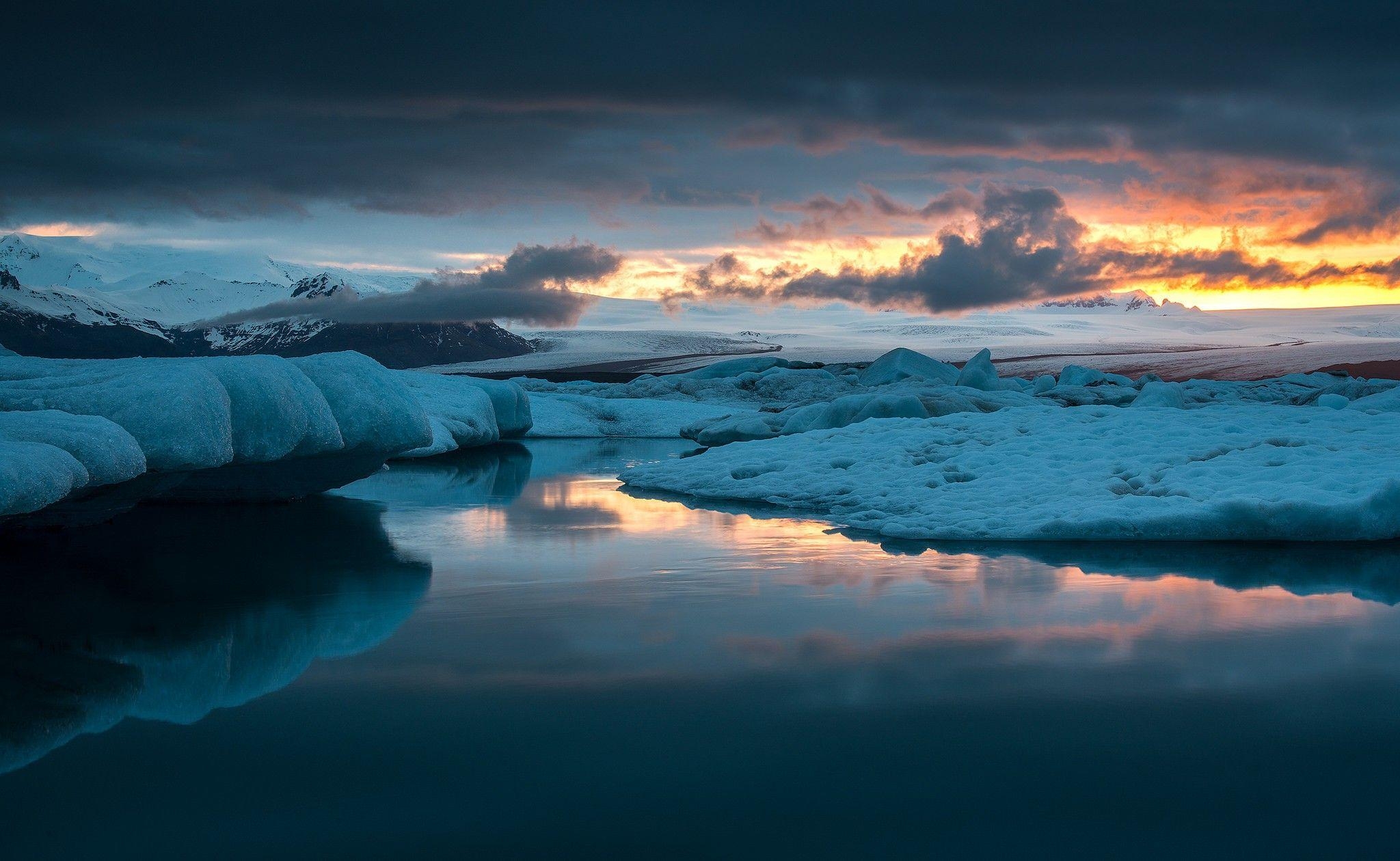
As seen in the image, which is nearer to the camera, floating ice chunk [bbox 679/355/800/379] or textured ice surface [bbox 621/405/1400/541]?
textured ice surface [bbox 621/405/1400/541]

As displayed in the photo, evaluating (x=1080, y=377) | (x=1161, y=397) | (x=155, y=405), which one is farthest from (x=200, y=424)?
(x=1080, y=377)

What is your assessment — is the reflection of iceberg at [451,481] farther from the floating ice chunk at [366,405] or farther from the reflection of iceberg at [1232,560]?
the reflection of iceberg at [1232,560]

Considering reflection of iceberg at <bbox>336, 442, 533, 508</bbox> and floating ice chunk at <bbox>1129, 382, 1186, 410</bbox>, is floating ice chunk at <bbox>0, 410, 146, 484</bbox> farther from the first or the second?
floating ice chunk at <bbox>1129, 382, 1186, 410</bbox>

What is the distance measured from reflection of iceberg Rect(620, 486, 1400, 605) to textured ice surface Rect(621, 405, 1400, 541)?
16 cm

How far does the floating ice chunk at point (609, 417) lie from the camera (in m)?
26.6

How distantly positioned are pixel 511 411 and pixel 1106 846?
66.2 ft

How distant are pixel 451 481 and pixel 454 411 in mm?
4346

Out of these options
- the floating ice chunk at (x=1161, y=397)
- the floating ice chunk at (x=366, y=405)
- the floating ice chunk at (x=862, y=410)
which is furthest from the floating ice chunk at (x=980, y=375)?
the floating ice chunk at (x=366, y=405)

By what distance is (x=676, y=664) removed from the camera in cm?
492

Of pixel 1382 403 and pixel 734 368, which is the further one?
pixel 734 368

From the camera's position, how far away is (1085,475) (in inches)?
391

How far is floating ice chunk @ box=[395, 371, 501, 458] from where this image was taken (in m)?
17.7

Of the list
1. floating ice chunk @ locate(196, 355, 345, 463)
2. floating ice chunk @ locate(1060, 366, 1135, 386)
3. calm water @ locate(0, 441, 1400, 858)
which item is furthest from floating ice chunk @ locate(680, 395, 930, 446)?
floating ice chunk @ locate(1060, 366, 1135, 386)

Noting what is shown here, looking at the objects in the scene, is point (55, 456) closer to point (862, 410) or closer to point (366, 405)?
point (366, 405)
